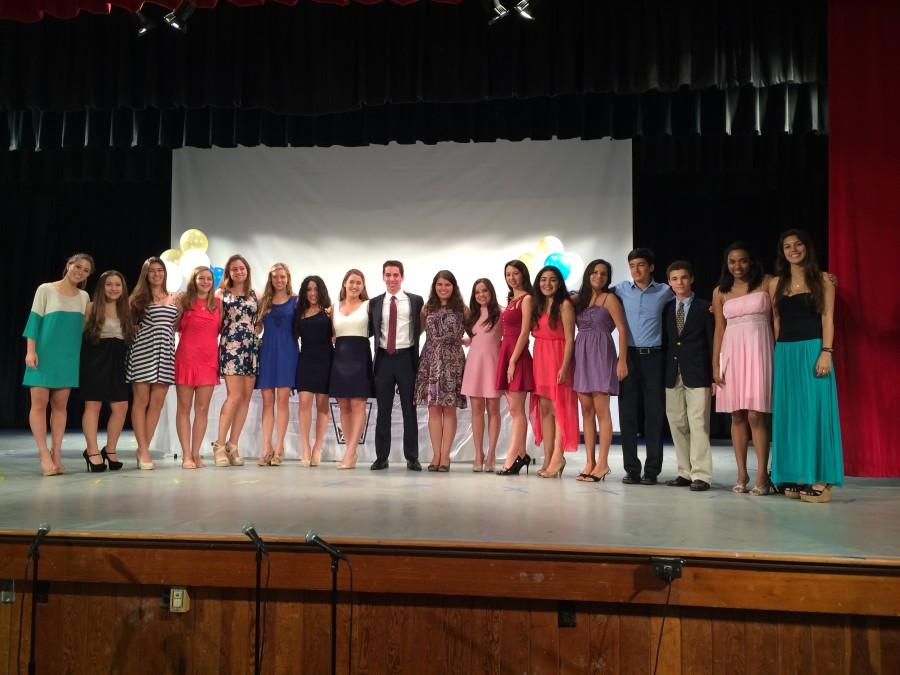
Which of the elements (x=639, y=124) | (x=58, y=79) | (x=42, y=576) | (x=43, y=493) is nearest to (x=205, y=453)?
(x=43, y=493)

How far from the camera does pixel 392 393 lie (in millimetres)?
5496

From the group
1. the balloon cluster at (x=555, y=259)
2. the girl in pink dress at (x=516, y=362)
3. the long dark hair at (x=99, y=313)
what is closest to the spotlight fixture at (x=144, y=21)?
the long dark hair at (x=99, y=313)

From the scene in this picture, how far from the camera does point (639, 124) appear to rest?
6.60 metres

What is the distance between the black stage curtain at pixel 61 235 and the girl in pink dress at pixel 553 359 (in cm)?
621

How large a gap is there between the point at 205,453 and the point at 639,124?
465 centimetres

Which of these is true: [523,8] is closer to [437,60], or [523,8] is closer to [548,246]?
[437,60]

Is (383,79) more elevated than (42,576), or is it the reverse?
(383,79)

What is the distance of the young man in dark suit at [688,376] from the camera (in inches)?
173

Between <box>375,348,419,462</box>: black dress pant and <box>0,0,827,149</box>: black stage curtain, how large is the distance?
1963mm

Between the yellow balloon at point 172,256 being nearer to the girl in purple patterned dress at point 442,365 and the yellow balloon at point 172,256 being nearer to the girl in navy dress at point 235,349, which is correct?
the girl in navy dress at point 235,349

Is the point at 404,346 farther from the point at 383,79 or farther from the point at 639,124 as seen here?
the point at 639,124

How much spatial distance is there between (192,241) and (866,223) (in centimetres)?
559

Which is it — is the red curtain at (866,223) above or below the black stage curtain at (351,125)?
below

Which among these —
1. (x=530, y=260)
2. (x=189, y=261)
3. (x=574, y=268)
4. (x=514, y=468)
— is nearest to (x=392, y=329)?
(x=514, y=468)
